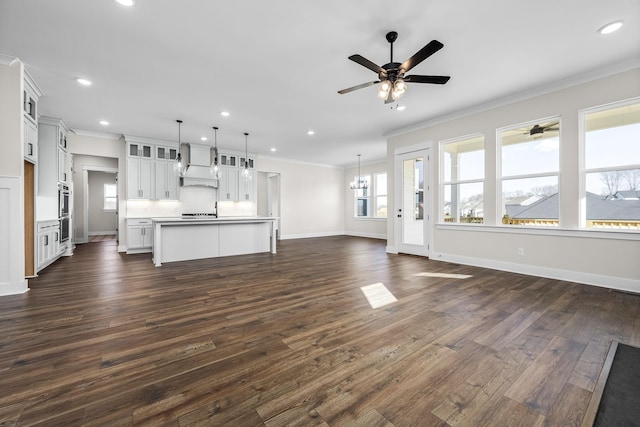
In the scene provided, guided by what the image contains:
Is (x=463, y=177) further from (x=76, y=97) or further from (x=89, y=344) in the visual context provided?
(x=76, y=97)

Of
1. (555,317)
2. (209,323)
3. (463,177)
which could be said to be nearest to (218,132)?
(209,323)

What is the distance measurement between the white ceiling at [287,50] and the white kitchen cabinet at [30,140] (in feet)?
2.07

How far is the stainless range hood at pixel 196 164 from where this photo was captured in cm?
739

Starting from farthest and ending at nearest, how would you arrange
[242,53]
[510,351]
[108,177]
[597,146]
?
[108,177]
[597,146]
[242,53]
[510,351]

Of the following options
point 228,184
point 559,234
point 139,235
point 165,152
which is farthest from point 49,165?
point 559,234

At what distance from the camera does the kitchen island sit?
5387 mm

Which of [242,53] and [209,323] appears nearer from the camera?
[209,323]

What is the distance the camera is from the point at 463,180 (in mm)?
5359

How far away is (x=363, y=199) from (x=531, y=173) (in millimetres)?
6642

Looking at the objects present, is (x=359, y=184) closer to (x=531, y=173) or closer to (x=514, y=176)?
(x=514, y=176)

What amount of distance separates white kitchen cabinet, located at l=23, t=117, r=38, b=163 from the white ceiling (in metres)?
0.63

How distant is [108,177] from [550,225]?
14.3 metres

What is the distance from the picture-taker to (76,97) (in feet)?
14.9

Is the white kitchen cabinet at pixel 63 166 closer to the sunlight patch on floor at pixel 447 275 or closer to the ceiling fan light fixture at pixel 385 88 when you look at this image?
the ceiling fan light fixture at pixel 385 88
